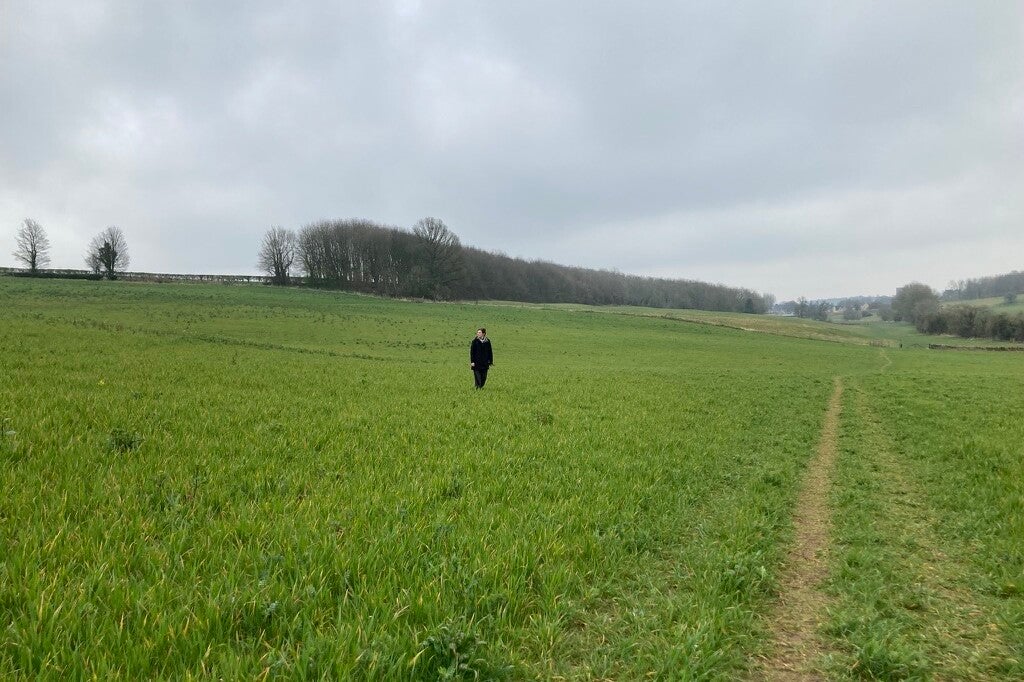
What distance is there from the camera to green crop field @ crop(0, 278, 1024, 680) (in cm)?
339

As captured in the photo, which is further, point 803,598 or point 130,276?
point 130,276

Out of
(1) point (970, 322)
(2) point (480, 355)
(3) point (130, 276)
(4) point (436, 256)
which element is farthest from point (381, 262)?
(1) point (970, 322)

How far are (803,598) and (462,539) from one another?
3520mm

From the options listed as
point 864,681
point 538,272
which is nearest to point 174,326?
point 864,681

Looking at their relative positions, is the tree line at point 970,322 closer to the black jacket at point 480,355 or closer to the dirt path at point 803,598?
the black jacket at point 480,355

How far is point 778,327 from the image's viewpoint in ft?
278

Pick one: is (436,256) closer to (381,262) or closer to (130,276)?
(381,262)

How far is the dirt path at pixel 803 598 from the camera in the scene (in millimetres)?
3840

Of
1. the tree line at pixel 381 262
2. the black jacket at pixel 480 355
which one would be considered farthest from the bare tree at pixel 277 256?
the black jacket at pixel 480 355

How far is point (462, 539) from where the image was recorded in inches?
194

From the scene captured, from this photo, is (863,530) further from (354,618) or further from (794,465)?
(354,618)

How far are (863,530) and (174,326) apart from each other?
133 feet

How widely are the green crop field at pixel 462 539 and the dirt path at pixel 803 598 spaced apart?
108mm

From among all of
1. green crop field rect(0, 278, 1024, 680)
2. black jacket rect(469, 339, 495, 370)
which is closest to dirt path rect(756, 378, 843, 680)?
green crop field rect(0, 278, 1024, 680)
